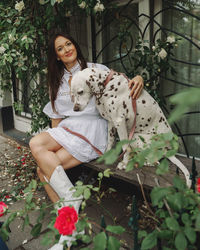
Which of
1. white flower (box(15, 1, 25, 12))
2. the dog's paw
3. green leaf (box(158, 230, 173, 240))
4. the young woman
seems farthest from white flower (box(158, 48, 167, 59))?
green leaf (box(158, 230, 173, 240))

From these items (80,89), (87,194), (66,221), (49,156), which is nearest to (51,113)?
(49,156)

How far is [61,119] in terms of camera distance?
2.89 m

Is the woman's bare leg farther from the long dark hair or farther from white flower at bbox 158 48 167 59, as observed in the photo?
white flower at bbox 158 48 167 59

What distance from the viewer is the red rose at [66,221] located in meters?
1.22

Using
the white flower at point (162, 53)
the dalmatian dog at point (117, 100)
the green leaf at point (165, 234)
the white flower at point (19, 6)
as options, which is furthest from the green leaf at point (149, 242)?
the white flower at point (19, 6)

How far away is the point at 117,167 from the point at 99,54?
1.89m

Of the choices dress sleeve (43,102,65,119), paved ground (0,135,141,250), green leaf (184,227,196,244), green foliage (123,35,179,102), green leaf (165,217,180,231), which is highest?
green foliage (123,35,179,102)

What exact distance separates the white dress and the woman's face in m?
0.12

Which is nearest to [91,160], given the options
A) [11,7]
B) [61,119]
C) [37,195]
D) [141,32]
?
[61,119]

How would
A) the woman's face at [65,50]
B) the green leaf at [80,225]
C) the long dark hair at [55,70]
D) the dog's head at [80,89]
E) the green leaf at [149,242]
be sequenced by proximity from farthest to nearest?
the long dark hair at [55,70]
the woman's face at [65,50]
the dog's head at [80,89]
the green leaf at [80,225]
the green leaf at [149,242]

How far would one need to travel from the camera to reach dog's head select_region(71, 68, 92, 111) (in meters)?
2.05

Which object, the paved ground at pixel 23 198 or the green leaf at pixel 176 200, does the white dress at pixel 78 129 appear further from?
the green leaf at pixel 176 200

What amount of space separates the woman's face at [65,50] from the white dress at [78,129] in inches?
4.7

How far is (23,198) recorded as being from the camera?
247 centimetres
